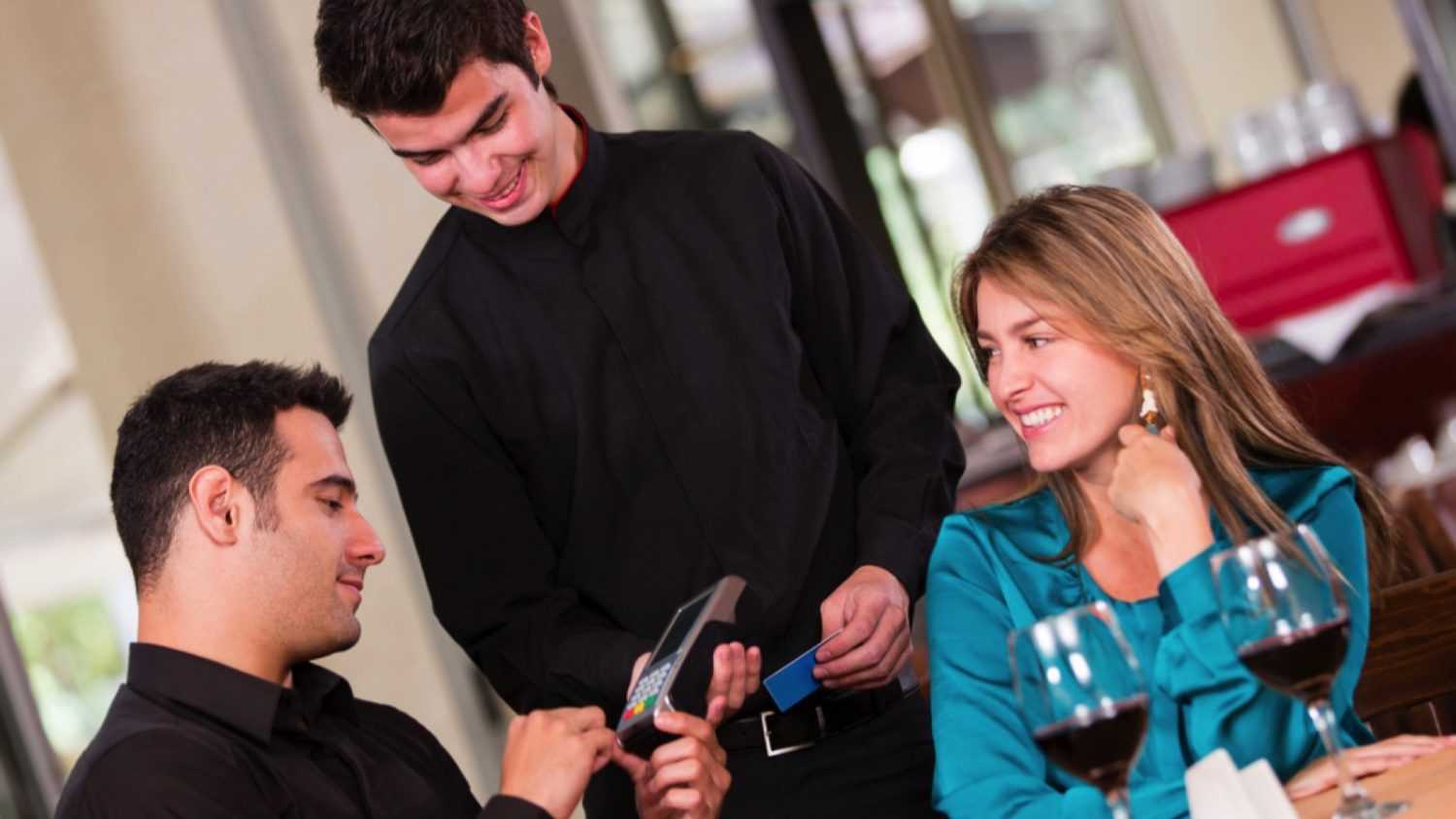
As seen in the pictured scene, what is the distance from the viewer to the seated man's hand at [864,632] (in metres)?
1.63

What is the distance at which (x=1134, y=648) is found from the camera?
1557 millimetres

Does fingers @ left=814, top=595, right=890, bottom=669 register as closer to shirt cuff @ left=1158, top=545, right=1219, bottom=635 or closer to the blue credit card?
the blue credit card

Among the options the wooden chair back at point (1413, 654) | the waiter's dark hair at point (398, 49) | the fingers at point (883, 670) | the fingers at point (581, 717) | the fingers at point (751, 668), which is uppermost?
the waiter's dark hair at point (398, 49)

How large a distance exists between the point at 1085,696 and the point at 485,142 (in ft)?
2.99

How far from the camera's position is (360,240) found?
384 cm

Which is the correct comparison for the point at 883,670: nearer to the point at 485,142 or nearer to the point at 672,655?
the point at 672,655

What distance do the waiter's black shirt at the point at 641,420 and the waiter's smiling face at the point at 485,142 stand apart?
141 mm

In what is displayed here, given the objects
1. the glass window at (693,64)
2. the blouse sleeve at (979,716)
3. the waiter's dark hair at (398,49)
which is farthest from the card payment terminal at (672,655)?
the glass window at (693,64)

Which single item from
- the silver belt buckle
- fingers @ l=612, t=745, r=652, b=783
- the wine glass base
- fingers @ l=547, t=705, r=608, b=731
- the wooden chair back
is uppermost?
fingers @ l=547, t=705, r=608, b=731

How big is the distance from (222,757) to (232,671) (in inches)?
4.4

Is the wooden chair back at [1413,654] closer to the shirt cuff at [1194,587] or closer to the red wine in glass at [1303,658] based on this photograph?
the shirt cuff at [1194,587]

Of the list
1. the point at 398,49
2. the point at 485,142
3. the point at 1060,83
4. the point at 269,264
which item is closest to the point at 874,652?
the point at 485,142

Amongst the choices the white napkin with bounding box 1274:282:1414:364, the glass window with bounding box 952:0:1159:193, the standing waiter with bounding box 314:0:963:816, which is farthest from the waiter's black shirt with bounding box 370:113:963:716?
the glass window with bounding box 952:0:1159:193

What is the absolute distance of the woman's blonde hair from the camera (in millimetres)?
1717
